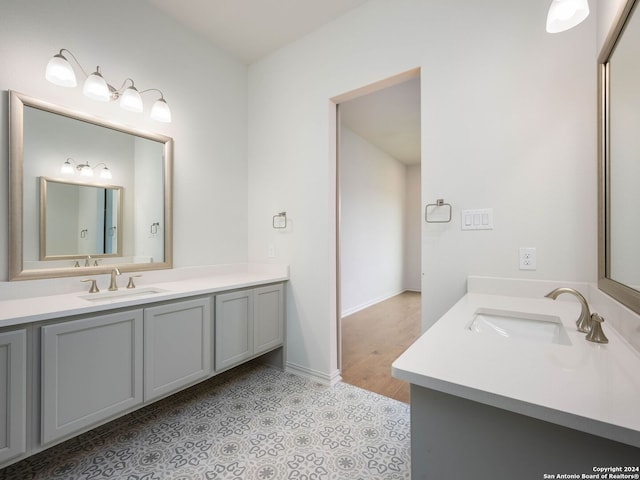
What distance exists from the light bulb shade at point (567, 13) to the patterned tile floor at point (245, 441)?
2.04 m

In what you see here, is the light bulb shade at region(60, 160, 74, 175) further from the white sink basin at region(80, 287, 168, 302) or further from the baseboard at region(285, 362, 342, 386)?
the baseboard at region(285, 362, 342, 386)

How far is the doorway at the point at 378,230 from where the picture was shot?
267cm

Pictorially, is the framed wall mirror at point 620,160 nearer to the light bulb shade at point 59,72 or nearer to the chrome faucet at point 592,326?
the chrome faucet at point 592,326

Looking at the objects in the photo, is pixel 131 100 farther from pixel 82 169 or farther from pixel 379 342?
pixel 379 342

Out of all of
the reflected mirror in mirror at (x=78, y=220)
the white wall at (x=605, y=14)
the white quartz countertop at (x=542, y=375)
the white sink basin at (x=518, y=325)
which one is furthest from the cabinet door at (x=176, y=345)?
the white wall at (x=605, y=14)

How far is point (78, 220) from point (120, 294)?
0.53 m

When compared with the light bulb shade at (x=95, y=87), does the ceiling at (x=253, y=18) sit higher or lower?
higher

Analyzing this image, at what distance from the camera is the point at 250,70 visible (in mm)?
2840

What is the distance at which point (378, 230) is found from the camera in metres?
5.29

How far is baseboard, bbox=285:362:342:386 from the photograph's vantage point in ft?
7.61

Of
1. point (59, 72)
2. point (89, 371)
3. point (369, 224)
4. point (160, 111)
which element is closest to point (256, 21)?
point (160, 111)

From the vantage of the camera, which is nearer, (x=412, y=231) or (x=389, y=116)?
(x=389, y=116)

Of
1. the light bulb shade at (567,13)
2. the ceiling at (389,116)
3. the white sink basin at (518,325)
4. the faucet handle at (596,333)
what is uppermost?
the ceiling at (389,116)

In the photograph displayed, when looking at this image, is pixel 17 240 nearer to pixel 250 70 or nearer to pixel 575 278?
pixel 250 70
